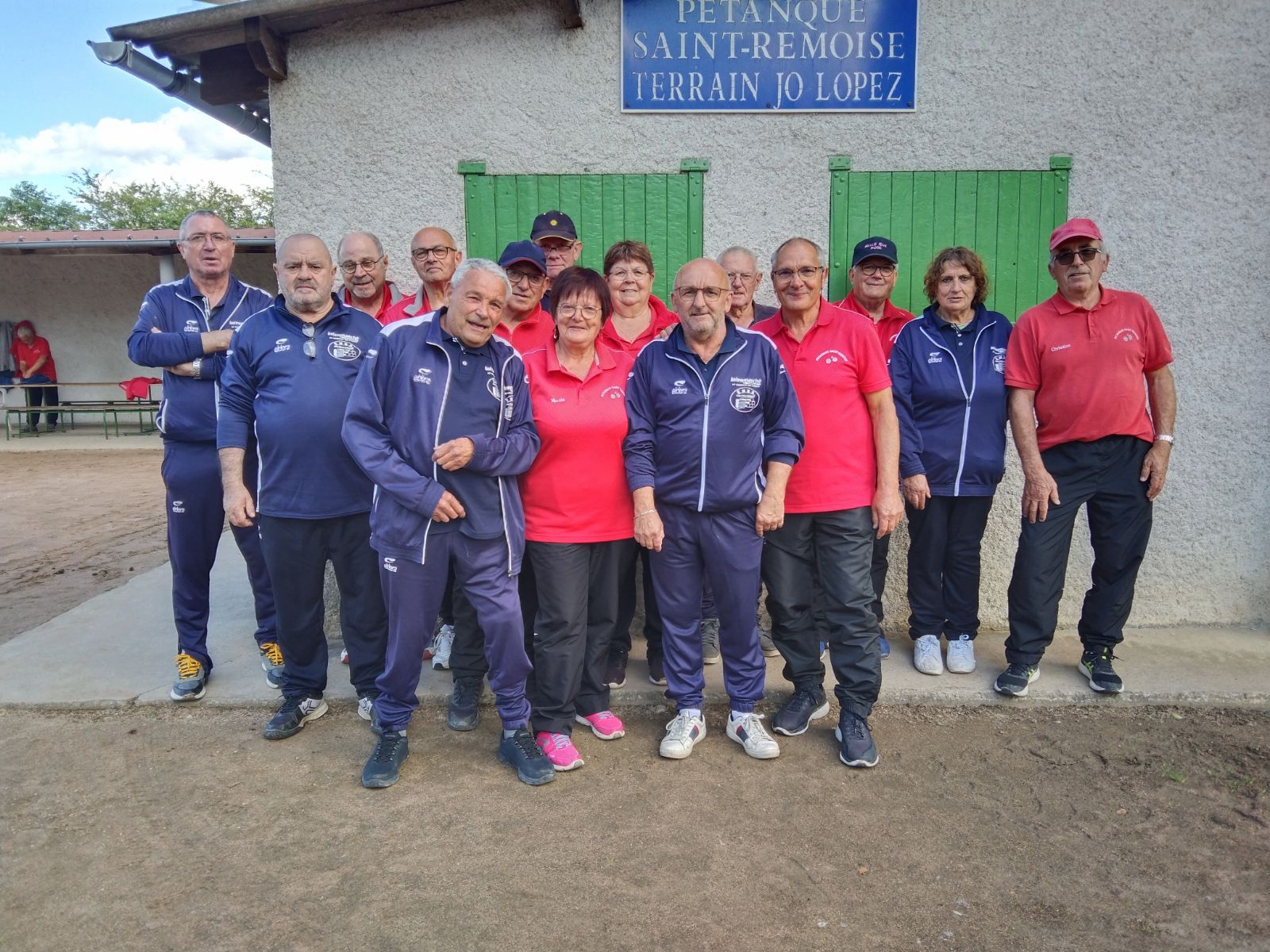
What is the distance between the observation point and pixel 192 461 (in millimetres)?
4195

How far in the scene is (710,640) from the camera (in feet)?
15.7

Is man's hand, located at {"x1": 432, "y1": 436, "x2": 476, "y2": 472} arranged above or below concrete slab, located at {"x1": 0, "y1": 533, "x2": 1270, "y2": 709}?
above

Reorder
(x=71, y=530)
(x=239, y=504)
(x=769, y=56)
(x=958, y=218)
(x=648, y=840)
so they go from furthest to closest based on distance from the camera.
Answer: (x=71, y=530), (x=958, y=218), (x=769, y=56), (x=239, y=504), (x=648, y=840)

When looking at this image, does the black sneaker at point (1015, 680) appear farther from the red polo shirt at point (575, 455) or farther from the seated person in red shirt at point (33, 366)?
the seated person in red shirt at point (33, 366)

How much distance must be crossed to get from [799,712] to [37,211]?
47.2m

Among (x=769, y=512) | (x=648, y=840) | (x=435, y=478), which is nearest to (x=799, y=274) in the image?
(x=769, y=512)

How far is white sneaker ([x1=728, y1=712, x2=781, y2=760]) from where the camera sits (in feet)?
12.0

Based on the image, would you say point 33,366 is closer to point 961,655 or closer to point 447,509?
point 447,509

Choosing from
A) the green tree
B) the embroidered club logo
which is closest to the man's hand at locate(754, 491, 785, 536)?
the embroidered club logo

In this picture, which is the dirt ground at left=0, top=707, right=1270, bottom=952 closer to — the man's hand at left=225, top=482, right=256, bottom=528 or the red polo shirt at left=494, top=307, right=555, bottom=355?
the man's hand at left=225, top=482, right=256, bottom=528

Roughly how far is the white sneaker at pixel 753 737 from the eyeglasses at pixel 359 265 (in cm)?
268

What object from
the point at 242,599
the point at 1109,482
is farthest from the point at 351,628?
the point at 1109,482

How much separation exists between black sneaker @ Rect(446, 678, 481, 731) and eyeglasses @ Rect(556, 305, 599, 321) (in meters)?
1.71

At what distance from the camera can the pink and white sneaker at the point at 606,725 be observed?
3.89 meters
